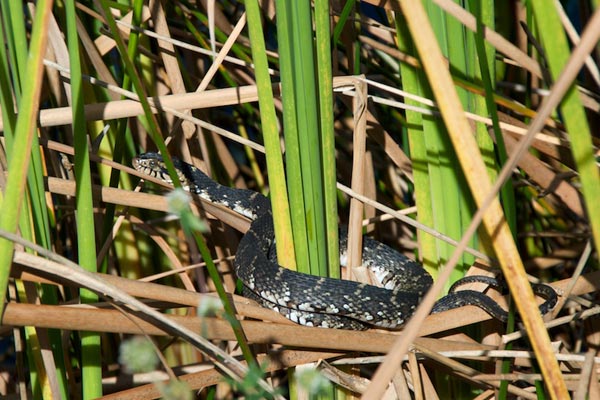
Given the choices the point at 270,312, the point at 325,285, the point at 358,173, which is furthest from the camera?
the point at 358,173

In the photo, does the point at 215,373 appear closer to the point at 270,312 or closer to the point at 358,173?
the point at 270,312

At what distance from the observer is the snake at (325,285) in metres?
2.82

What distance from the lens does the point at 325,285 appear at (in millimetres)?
2756

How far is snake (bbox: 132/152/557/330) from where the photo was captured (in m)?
2.82

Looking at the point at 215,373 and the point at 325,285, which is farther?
the point at 325,285

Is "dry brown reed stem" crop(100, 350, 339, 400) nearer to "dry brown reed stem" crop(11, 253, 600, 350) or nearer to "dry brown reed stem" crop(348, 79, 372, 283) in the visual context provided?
"dry brown reed stem" crop(11, 253, 600, 350)

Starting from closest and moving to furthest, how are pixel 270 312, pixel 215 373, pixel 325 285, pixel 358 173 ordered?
pixel 215 373, pixel 270 312, pixel 325 285, pixel 358 173

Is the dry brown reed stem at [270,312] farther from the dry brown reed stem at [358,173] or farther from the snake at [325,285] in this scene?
the dry brown reed stem at [358,173]

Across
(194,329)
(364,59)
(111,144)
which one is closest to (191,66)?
(111,144)

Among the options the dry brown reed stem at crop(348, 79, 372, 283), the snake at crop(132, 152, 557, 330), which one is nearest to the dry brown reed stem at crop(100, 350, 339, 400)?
the snake at crop(132, 152, 557, 330)

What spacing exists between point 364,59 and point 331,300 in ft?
5.38

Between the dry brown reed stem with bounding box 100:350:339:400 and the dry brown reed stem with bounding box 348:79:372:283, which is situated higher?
the dry brown reed stem with bounding box 348:79:372:283

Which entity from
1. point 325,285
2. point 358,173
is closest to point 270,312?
point 325,285

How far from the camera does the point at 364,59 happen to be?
402cm
